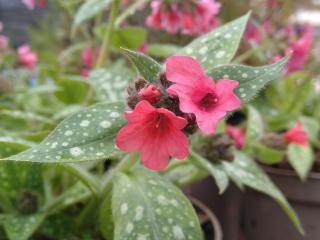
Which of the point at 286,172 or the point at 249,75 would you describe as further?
the point at 286,172

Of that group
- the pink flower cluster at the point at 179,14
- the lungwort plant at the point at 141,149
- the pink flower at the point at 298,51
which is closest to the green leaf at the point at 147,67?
the lungwort plant at the point at 141,149

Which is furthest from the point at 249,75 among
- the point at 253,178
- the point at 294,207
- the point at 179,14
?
the point at 294,207

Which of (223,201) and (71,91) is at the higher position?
(71,91)

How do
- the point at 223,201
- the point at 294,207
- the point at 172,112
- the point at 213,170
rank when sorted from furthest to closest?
the point at 223,201
the point at 294,207
the point at 213,170
the point at 172,112

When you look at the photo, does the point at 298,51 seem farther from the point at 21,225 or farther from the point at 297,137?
the point at 21,225

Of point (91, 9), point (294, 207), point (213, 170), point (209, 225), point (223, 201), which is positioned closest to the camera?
point (213, 170)

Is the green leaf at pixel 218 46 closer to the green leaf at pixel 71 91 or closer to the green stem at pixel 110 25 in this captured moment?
the green stem at pixel 110 25

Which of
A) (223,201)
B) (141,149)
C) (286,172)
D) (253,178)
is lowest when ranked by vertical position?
(223,201)
